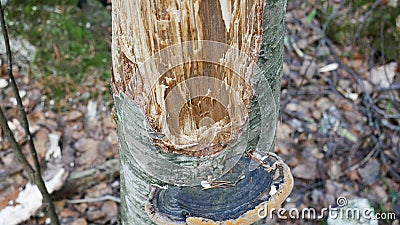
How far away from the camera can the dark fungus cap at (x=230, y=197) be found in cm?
110

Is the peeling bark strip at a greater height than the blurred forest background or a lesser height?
greater

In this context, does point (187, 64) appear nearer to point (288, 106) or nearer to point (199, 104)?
point (199, 104)

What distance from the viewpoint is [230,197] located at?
115 centimetres

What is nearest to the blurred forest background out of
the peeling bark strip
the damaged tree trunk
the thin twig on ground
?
the thin twig on ground

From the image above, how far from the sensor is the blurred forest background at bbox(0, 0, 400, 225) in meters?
2.49

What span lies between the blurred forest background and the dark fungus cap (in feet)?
4.21

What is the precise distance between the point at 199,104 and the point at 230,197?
0.26 metres

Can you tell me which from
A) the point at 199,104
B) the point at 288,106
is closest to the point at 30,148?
the point at 199,104

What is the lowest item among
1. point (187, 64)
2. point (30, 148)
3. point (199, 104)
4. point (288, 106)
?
point (288, 106)

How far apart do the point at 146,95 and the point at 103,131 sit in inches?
68.6

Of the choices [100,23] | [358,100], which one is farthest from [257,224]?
[100,23]

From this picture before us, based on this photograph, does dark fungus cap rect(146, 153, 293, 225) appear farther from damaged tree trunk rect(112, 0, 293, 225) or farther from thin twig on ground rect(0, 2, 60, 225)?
thin twig on ground rect(0, 2, 60, 225)

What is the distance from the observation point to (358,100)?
117 inches

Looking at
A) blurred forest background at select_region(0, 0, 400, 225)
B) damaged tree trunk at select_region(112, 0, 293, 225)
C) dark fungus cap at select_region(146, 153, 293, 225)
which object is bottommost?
blurred forest background at select_region(0, 0, 400, 225)
